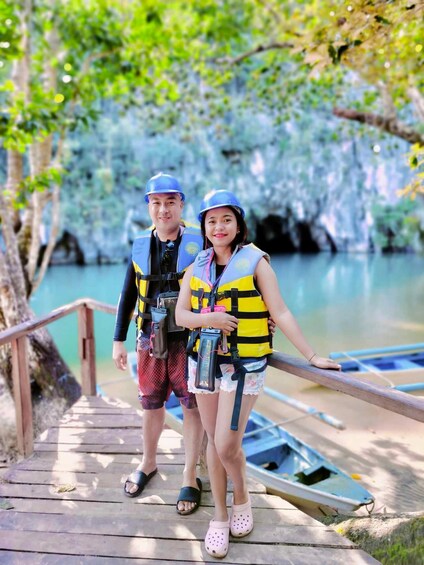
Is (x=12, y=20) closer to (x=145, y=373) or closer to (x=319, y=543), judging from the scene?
(x=145, y=373)

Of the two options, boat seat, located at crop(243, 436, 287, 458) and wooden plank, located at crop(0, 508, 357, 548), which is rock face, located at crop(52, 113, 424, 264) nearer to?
boat seat, located at crop(243, 436, 287, 458)

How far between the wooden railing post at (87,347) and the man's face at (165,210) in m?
1.69

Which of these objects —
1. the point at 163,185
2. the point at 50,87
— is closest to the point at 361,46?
the point at 163,185

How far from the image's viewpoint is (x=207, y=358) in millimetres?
1772

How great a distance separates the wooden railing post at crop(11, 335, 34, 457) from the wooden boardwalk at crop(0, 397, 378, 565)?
0.33ft

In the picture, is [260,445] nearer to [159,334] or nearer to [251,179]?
[159,334]

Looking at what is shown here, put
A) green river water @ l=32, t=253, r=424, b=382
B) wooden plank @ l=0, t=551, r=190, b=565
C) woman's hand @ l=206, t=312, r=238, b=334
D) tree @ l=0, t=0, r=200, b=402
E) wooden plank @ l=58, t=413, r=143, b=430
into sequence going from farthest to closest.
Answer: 1. green river water @ l=32, t=253, r=424, b=382
2. tree @ l=0, t=0, r=200, b=402
3. wooden plank @ l=58, t=413, r=143, b=430
4. wooden plank @ l=0, t=551, r=190, b=565
5. woman's hand @ l=206, t=312, r=238, b=334

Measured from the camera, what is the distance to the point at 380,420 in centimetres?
604

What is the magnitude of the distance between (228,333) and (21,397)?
1.62 metres

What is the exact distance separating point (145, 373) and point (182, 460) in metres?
0.68

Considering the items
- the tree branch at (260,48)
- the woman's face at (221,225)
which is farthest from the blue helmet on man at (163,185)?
the tree branch at (260,48)

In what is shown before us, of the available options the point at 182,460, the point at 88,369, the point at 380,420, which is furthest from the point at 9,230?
the point at 380,420

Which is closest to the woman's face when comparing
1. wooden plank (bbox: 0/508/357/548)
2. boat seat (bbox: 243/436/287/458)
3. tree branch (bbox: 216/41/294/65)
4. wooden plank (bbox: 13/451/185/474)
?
wooden plank (bbox: 0/508/357/548)

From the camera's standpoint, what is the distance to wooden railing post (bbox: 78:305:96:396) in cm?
367
